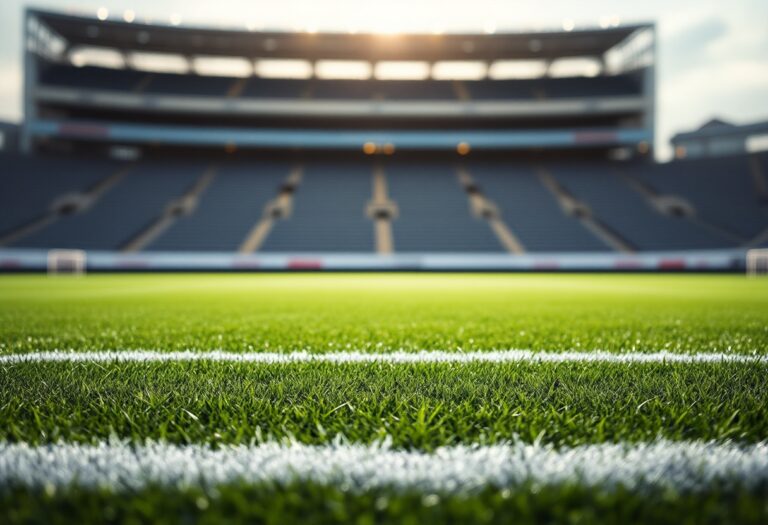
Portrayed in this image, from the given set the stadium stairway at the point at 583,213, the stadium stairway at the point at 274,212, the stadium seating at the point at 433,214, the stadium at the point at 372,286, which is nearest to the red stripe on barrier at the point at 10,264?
the stadium at the point at 372,286

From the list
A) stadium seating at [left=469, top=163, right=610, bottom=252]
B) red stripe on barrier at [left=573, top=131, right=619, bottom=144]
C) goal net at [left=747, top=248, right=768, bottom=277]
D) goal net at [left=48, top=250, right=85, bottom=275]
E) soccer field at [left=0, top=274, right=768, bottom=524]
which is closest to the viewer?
soccer field at [left=0, top=274, right=768, bottom=524]

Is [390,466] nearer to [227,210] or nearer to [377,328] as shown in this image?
[377,328]

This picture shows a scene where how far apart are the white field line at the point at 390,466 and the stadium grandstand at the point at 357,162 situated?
55.1 feet

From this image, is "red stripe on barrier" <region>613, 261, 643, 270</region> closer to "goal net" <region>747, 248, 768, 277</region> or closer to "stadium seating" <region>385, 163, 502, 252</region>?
"goal net" <region>747, 248, 768, 277</region>

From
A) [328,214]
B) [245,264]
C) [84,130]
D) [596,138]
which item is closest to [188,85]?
[84,130]

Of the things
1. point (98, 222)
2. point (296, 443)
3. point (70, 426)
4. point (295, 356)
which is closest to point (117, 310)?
point (295, 356)

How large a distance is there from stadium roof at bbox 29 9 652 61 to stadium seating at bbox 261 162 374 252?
6.27m

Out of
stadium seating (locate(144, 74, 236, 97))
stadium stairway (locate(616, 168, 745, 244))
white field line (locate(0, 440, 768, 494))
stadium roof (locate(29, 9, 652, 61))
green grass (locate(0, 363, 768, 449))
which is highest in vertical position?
stadium roof (locate(29, 9, 652, 61))

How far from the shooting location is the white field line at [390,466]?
727 mm

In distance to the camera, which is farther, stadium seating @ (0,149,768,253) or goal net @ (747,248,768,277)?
stadium seating @ (0,149,768,253)

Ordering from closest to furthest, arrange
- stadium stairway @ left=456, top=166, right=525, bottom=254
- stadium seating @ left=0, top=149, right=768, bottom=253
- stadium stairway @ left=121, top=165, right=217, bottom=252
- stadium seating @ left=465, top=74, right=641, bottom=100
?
stadium stairway @ left=121, top=165, right=217, bottom=252 < stadium seating @ left=0, top=149, right=768, bottom=253 < stadium stairway @ left=456, top=166, right=525, bottom=254 < stadium seating @ left=465, top=74, right=641, bottom=100

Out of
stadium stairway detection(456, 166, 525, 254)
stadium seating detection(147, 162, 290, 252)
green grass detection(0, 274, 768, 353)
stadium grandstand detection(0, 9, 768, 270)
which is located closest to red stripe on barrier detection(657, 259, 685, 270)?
stadium grandstand detection(0, 9, 768, 270)

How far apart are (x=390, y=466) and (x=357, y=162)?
2465 centimetres

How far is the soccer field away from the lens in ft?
2.16
